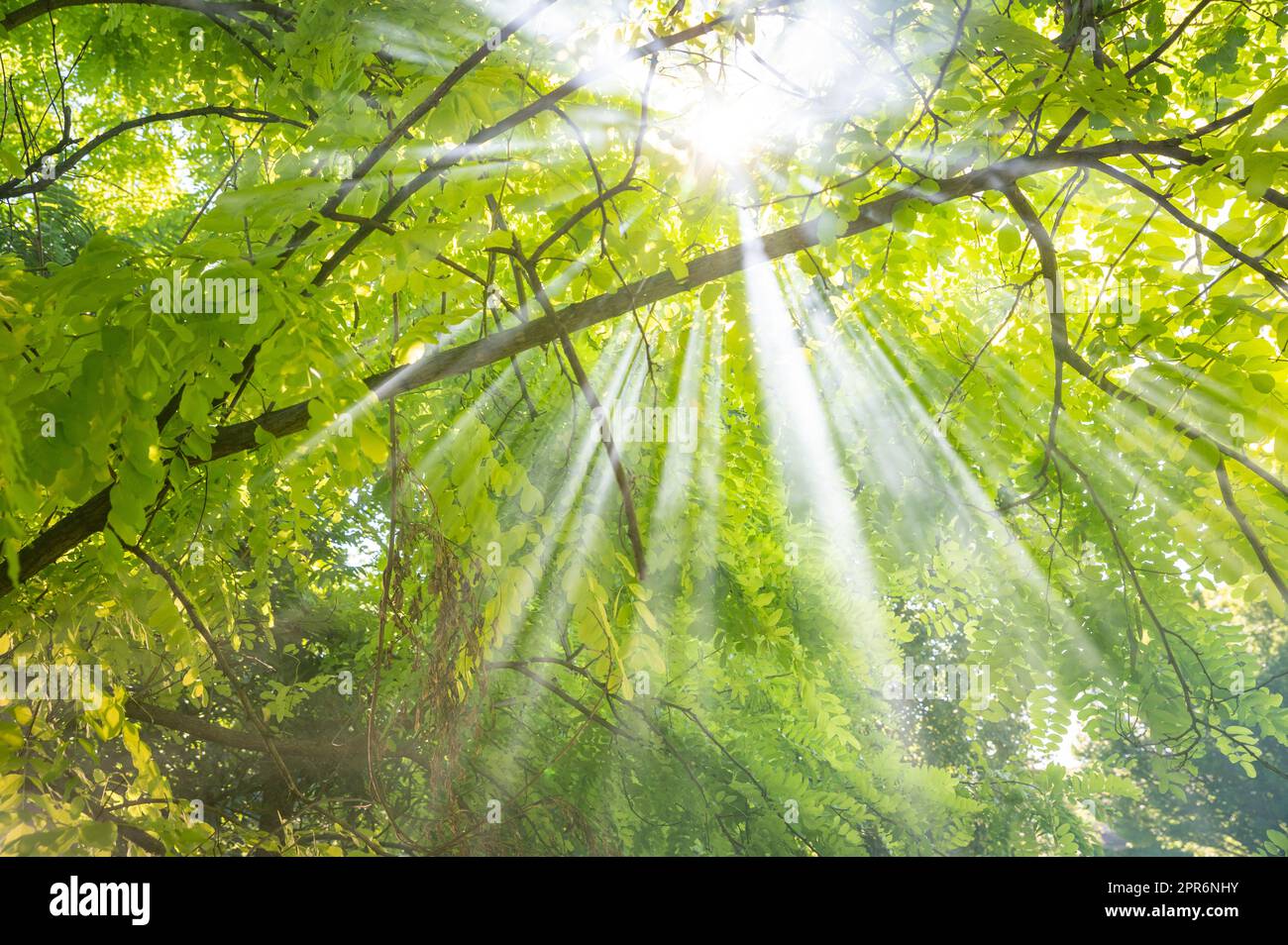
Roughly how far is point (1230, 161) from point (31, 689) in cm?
421

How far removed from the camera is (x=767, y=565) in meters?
5.27

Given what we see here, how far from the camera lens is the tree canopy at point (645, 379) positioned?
219 centimetres

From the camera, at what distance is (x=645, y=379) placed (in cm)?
409

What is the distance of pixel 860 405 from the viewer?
14.6 ft

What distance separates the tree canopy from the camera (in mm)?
2188

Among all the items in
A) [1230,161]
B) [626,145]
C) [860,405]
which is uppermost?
[626,145]

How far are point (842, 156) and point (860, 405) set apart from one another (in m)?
1.94
